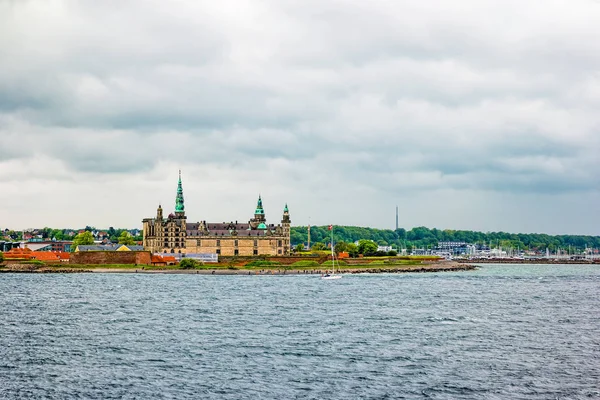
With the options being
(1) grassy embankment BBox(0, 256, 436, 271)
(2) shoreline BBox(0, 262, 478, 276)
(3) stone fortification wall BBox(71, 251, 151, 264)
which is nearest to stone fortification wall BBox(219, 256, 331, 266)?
(1) grassy embankment BBox(0, 256, 436, 271)

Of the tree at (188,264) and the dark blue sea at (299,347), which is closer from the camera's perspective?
the dark blue sea at (299,347)

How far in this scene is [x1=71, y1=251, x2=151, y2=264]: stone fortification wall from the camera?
6481 inches

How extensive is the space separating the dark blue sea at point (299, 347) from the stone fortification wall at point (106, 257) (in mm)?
75891

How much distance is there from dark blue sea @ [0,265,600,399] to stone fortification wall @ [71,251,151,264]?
249ft

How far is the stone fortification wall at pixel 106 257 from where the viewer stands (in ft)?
540

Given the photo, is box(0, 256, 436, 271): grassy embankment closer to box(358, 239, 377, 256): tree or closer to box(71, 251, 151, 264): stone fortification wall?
box(71, 251, 151, 264): stone fortification wall

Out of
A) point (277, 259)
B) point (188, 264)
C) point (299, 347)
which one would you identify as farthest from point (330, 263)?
point (299, 347)

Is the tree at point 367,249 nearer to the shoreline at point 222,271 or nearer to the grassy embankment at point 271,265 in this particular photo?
the grassy embankment at point 271,265

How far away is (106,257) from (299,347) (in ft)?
402

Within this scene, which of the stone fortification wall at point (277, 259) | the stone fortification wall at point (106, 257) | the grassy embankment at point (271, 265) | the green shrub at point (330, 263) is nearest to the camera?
the grassy embankment at point (271, 265)

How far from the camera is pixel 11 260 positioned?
554ft

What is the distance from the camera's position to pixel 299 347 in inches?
1934

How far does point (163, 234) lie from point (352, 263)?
53.1 metres

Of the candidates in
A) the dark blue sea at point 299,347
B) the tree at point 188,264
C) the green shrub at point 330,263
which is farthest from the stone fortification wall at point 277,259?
the dark blue sea at point 299,347
